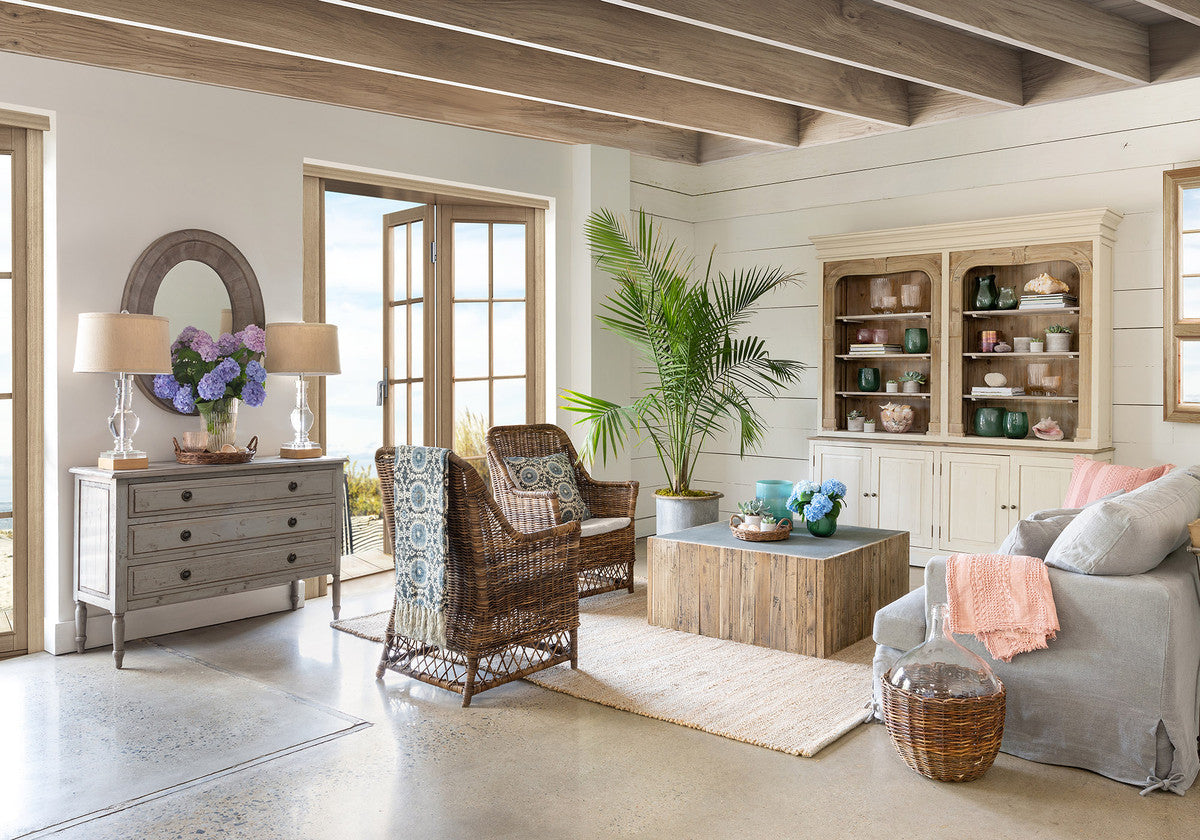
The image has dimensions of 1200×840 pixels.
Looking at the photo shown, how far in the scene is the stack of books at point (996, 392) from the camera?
555cm

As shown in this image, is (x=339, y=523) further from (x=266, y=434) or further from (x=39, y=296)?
(x=39, y=296)

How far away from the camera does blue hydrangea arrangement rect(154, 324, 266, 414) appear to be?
4281 mm

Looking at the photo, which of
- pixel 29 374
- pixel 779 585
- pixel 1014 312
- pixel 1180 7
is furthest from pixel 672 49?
pixel 29 374

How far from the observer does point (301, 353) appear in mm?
4547

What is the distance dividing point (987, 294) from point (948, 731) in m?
3.56

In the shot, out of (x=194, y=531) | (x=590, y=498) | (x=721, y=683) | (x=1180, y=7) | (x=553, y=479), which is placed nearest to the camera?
(x=721, y=683)

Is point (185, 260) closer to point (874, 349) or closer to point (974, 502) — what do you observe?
point (874, 349)

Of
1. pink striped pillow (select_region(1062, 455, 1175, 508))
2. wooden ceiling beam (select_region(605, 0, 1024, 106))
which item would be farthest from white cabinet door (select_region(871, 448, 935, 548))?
wooden ceiling beam (select_region(605, 0, 1024, 106))

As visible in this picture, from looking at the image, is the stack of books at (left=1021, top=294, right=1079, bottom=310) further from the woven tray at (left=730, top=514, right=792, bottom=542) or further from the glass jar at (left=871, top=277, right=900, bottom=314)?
the woven tray at (left=730, top=514, right=792, bottom=542)

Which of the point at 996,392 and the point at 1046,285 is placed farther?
the point at 996,392

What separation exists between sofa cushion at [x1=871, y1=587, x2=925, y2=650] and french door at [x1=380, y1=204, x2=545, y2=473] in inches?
130

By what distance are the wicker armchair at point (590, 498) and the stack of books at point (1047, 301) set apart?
2.48 m

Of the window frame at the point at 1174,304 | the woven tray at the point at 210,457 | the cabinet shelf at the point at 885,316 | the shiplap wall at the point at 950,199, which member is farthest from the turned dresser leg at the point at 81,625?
the window frame at the point at 1174,304

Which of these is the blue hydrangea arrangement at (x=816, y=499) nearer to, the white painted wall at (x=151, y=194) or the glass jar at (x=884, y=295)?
the glass jar at (x=884, y=295)
